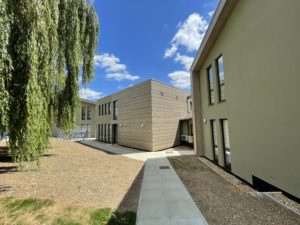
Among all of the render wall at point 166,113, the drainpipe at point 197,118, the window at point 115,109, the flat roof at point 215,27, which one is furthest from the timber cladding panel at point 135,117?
the flat roof at point 215,27

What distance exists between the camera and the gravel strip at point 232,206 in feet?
10.1

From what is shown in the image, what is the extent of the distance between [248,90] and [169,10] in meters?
8.72

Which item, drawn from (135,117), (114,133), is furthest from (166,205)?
(114,133)

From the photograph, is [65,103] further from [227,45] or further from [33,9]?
[227,45]

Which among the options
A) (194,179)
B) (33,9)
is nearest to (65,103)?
(33,9)

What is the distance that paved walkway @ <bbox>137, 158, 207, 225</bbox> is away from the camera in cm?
316

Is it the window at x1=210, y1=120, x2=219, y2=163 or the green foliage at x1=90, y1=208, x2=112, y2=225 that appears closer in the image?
the green foliage at x1=90, y1=208, x2=112, y2=225

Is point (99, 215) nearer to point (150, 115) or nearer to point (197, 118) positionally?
point (197, 118)

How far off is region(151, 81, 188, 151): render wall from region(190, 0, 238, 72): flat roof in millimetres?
4532

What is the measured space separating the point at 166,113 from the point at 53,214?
37.8 ft

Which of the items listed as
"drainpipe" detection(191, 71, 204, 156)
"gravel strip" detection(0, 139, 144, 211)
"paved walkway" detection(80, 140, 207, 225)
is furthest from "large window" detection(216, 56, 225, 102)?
"gravel strip" detection(0, 139, 144, 211)

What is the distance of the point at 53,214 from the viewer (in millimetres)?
3352

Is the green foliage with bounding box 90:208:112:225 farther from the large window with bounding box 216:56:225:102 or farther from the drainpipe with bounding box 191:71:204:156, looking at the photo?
the drainpipe with bounding box 191:71:204:156

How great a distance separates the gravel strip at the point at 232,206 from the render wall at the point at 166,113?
760 cm
